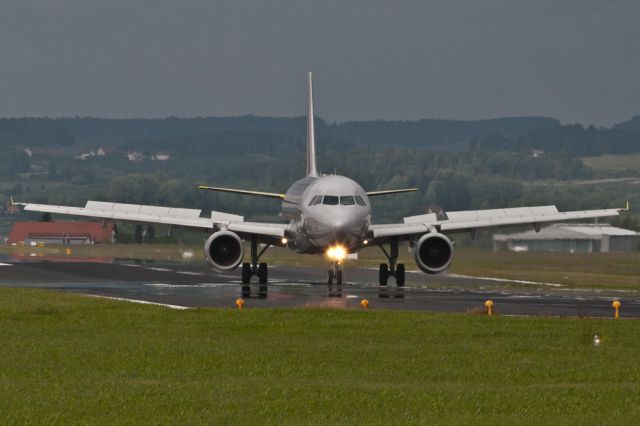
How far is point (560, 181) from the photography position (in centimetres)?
17875

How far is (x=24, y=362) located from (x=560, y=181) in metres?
Result: 158

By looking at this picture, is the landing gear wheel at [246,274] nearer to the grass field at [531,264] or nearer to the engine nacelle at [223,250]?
the engine nacelle at [223,250]

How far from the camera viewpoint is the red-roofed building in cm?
14225

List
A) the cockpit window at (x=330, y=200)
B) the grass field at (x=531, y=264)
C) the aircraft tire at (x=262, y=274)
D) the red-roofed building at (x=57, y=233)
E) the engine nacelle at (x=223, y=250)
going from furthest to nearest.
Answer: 1. the red-roofed building at (x=57, y=233)
2. the grass field at (x=531, y=264)
3. the aircraft tire at (x=262, y=274)
4. the engine nacelle at (x=223, y=250)
5. the cockpit window at (x=330, y=200)

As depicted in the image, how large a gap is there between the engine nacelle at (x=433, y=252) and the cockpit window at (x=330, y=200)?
14.5ft

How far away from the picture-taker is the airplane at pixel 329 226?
51.2m

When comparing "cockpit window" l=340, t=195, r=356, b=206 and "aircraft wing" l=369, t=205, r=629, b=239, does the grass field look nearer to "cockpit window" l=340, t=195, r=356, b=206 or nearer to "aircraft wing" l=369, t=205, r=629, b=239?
"aircraft wing" l=369, t=205, r=629, b=239

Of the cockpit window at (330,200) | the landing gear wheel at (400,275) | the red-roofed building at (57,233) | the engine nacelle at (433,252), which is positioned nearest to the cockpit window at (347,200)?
the cockpit window at (330,200)

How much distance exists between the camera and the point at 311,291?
49.7 meters

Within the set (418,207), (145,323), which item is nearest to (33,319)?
(145,323)

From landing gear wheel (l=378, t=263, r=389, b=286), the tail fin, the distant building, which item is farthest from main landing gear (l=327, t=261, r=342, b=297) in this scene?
the distant building

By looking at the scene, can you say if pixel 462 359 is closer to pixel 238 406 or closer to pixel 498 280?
pixel 238 406

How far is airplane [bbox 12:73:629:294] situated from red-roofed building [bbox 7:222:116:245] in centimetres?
7721

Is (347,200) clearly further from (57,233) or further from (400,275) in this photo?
(57,233)
